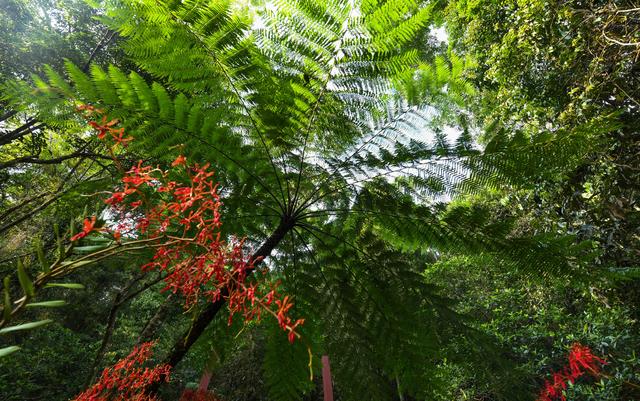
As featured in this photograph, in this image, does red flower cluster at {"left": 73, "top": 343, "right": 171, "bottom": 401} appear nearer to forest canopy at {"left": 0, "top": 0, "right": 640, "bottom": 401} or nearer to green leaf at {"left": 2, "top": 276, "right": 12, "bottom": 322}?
forest canopy at {"left": 0, "top": 0, "right": 640, "bottom": 401}

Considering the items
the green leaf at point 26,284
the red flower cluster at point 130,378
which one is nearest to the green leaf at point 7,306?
the green leaf at point 26,284

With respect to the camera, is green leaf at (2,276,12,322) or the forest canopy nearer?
green leaf at (2,276,12,322)

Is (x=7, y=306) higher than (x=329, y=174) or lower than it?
lower

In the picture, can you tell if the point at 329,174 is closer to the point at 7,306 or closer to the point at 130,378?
the point at 130,378

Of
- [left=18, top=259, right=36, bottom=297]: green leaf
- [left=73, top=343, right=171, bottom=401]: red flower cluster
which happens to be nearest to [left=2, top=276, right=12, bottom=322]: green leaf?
[left=18, top=259, right=36, bottom=297]: green leaf

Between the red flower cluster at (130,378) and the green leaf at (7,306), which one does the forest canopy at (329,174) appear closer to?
the red flower cluster at (130,378)

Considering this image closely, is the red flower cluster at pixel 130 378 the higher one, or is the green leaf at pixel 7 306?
the green leaf at pixel 7 306

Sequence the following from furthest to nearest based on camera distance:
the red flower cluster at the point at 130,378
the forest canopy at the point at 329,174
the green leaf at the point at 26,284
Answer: the forest canopy at the point at 329,174 < the red flower cluster at the point at 130,378 < the green leaf at the point at 26,284

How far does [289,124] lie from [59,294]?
14.3 metres

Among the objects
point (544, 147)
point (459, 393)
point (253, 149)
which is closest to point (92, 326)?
point (459, 393)

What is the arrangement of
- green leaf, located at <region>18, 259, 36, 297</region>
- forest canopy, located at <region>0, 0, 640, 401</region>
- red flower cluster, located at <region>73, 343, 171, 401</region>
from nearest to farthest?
green leaf, located at <region>18, 259, 36, 297</region> < red flower cluster, located at <region>73, 343, 171, 401</region> < forest canopy, located at <region>0, 0, 640, 401</region>

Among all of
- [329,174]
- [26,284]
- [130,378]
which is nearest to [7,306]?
[26,284]

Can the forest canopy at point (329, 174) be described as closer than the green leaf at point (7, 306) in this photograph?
No

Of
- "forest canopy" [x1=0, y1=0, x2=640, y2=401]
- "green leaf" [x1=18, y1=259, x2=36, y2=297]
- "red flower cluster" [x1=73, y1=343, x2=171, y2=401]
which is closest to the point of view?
"green leaf" [x1=18, y1=259, x2=36, y2=297]
